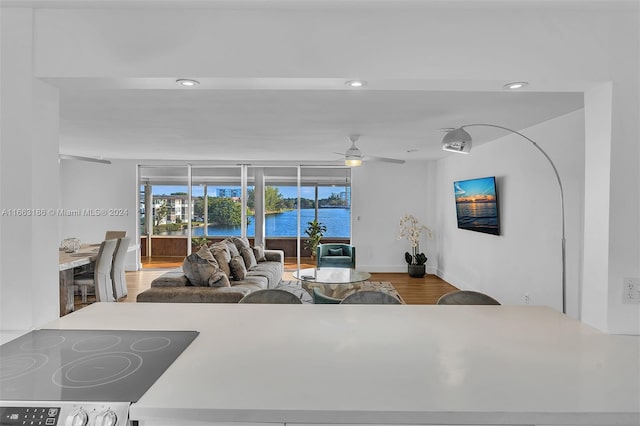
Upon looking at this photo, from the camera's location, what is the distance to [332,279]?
4.90m

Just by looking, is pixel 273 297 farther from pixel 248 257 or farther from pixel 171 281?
pixel 248 257

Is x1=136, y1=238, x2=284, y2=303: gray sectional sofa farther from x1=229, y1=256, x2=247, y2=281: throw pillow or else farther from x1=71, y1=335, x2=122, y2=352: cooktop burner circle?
x1=71, y1=335, x2=122, y2=352: cooktop burner circle

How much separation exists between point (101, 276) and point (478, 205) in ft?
17.7

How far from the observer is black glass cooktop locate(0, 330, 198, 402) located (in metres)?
1.13

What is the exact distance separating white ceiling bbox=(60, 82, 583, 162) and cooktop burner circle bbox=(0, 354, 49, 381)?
1.24m

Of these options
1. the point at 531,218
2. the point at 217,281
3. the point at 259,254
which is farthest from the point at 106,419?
the point at 259,254

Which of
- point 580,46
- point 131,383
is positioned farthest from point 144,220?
point 580,46

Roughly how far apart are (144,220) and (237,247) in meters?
3.27

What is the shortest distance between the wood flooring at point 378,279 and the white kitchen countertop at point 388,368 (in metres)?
4.07

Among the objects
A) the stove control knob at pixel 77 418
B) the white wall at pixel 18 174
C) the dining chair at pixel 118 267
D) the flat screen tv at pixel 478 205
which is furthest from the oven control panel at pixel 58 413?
the flat screen tv at pixel 478 205

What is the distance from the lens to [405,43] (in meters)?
1.70

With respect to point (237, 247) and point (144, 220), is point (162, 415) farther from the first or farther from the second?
point (144, 220)

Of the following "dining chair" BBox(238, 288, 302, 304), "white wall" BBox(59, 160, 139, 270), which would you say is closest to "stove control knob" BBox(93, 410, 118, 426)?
"dining chair" BBox(238, 288, 302, 304)

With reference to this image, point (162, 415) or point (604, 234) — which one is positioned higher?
point (604, 234)
